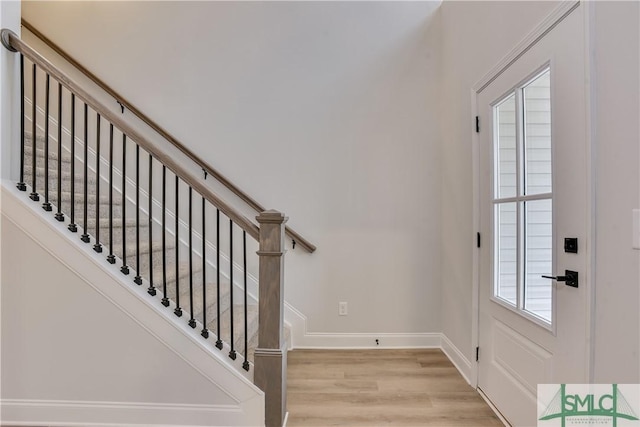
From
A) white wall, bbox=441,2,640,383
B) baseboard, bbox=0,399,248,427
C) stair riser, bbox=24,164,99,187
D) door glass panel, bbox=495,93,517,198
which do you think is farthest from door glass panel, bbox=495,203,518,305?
stair riser, bbox=24,164,99,187

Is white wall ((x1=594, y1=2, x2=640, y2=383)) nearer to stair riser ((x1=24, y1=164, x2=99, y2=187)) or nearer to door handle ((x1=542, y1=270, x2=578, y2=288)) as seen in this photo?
door handle ((x1=542, y1=270, x2=578, y2=288))

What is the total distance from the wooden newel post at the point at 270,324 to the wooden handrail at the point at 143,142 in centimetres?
9

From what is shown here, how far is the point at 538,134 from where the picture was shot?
1.68m

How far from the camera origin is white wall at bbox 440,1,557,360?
2092 mm

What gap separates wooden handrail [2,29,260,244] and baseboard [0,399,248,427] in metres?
→ 0.99

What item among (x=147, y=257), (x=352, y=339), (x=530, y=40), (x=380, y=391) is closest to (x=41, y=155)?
(x=147, y=257)

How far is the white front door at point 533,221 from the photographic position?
4.55 ft

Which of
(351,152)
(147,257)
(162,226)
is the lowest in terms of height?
(147,257)

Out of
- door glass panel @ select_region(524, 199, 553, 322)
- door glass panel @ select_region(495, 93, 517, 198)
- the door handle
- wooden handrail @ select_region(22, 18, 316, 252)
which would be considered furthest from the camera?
wooden handrail @ select_region(22, 18, 316, 252)

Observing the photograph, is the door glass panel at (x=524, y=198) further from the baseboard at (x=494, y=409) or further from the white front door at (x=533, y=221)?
the baseboard at (x=494, y=409)

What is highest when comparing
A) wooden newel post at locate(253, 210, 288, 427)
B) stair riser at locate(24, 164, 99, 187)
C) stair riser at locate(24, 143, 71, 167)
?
stair riser at locate(24, 143, 71, 167)

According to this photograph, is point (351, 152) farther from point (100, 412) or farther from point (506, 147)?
point (100, 412)

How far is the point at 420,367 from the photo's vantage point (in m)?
2.56

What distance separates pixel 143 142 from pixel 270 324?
1175mm
